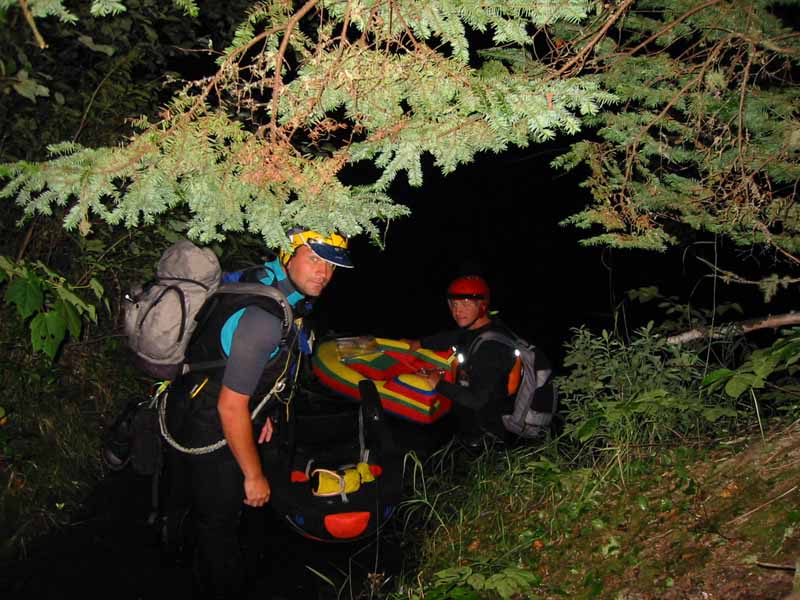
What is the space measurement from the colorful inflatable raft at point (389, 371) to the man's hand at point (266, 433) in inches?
134

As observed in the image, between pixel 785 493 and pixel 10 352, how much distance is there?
17.6 ft

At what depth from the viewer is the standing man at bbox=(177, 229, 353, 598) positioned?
11.0 ft

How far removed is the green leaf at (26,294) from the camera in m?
3.26

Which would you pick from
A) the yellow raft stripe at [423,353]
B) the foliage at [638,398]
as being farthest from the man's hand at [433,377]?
the foliage at [638,398]

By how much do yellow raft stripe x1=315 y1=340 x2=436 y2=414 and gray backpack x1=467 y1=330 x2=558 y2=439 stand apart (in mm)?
2031

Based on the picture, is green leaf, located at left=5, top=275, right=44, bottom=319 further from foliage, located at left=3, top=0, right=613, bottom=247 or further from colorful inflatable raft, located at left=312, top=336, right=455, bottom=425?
colorful inflatable raft, located at left=312, top=336, right=455, bottom=425

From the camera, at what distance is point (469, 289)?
5559mm

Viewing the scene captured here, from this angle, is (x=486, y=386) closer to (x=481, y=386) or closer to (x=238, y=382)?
(x=481, y=386)

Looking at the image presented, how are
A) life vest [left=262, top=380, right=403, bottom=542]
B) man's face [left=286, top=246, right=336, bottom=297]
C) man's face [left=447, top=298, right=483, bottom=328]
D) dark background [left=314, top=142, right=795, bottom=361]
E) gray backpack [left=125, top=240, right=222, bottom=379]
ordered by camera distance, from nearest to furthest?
man's face [left=286, top=246, right=336, bottom=297] → gray backpack [left=125, top=240, right=222, bottom=379] → life vest [left=262, top=380, right=403, bottom=542] → man's face [left=447, top=298, right=483, bottom=328] → dark background [left=314, top=142, right=795, bottom=361]

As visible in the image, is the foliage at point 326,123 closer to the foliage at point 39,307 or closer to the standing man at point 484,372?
the foliage at point 39,307

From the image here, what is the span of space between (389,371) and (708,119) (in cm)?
527

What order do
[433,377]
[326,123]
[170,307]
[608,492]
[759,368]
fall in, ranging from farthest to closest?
[433,377], [608,492], [170,307], [759,368], [326,123]

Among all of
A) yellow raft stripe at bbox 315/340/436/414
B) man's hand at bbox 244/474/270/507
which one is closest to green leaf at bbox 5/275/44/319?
man's hand at bbox 244/474/270/507

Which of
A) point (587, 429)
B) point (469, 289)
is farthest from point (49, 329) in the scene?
point (469, 289)
